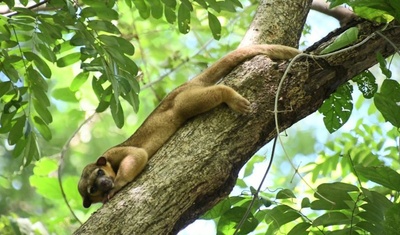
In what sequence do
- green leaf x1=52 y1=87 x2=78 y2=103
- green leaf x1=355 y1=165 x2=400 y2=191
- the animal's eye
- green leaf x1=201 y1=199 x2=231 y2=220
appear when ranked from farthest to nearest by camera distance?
green leaf x1=52 y1=87 x2=78 y2=103 < the animal's eye < green leaf x1=201 y1=199 x2=231 y2=220 < green leaf x1=355 y1=165 x2=400 y2=191

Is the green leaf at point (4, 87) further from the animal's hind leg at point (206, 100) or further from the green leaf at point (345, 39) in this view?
the green leaf at point (345, 39)

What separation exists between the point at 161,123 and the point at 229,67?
80 cm

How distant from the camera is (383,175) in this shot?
3.79 metres

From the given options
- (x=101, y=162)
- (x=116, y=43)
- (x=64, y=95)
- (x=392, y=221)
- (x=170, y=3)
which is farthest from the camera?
(x=64, y=95)

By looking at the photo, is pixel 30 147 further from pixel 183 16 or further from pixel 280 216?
pixel 280 216

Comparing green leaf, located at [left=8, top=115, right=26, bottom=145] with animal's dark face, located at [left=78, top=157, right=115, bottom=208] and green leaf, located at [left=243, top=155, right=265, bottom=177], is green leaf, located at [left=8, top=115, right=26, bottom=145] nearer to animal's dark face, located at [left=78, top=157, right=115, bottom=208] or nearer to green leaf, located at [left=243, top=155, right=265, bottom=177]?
animal's dark face, located at [left=78, top=157, right=115, bottom=208]

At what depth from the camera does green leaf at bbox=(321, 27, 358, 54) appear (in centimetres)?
426

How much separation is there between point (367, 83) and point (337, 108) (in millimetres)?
304

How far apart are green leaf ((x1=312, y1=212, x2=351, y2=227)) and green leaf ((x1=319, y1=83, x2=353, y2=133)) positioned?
1067 mm

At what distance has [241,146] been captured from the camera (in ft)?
14.5

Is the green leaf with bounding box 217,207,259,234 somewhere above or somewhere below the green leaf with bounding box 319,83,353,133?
below

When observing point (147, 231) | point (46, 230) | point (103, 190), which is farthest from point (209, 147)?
point (46, 230)

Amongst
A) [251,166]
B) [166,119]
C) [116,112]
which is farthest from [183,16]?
[251,166]

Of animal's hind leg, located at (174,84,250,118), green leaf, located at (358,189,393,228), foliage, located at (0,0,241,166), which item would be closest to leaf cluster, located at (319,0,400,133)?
green leaf, located at (358,189,393,228)
